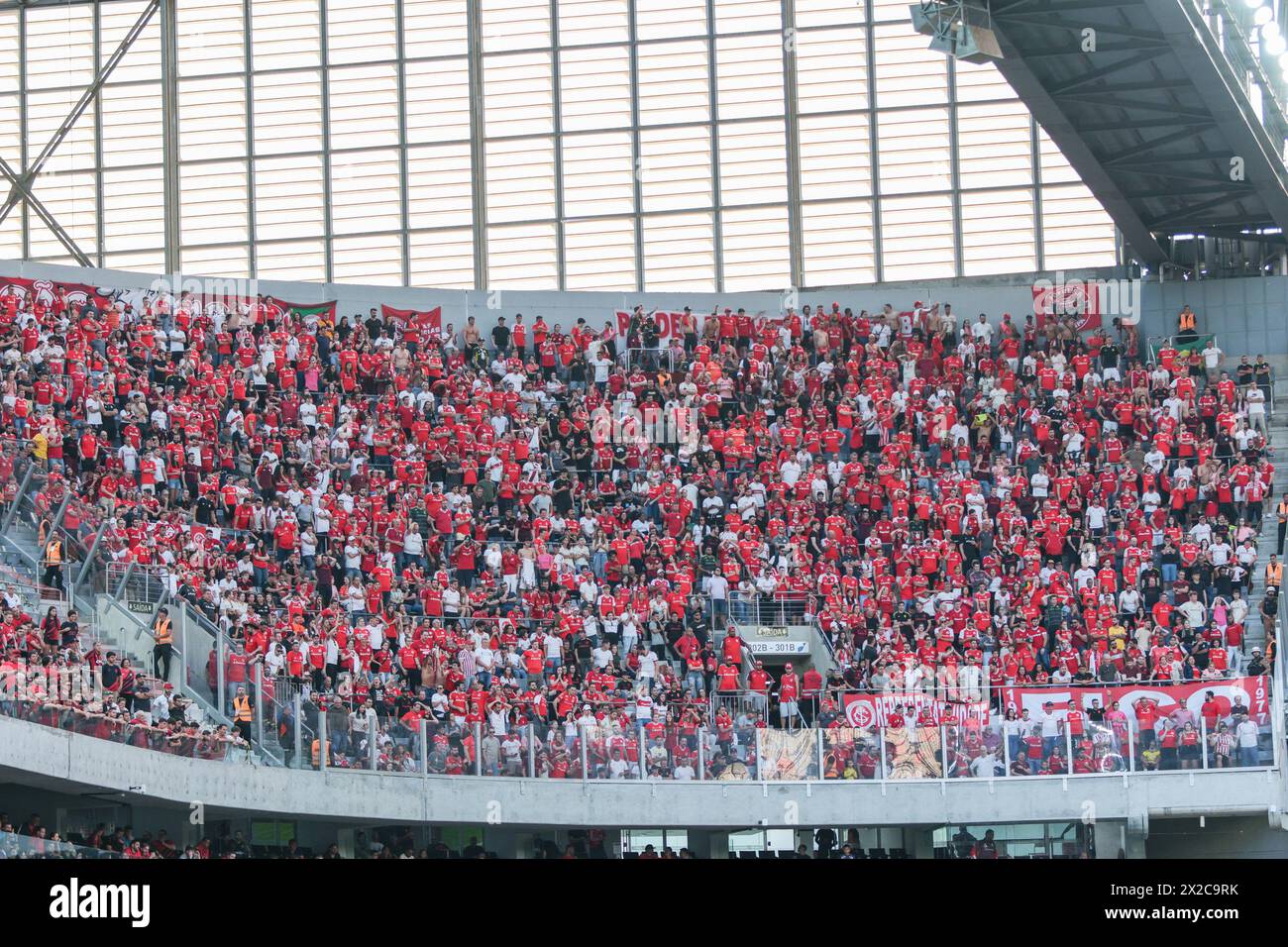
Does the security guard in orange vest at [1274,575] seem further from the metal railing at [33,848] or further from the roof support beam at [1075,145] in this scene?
the metal railing at [33,848]

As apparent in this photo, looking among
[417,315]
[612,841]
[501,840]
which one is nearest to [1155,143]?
[417,315]

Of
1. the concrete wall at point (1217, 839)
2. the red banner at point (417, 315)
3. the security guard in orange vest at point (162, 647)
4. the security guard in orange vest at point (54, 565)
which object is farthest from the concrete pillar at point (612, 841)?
the red banner at point (417, 315)

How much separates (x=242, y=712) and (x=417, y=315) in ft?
63.0

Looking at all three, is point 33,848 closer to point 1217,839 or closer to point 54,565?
point 54,565

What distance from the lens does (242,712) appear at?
97.4 feet

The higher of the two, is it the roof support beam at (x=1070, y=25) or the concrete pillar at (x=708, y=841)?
the roof support beam at (x=1070, y=25)

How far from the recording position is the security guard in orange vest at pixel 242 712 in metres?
29.6

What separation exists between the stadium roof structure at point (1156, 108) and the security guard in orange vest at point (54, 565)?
720 inches

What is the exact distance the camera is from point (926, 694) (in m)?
31.8

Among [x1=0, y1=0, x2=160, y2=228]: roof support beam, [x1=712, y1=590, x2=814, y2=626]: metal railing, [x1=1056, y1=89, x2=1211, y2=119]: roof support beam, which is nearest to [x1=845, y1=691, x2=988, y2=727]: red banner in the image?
[x1=712, y1=590, x2=814, y2=626]: metal railing

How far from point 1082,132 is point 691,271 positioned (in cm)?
1302

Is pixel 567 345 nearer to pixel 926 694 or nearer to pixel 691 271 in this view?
pixel 691 271
